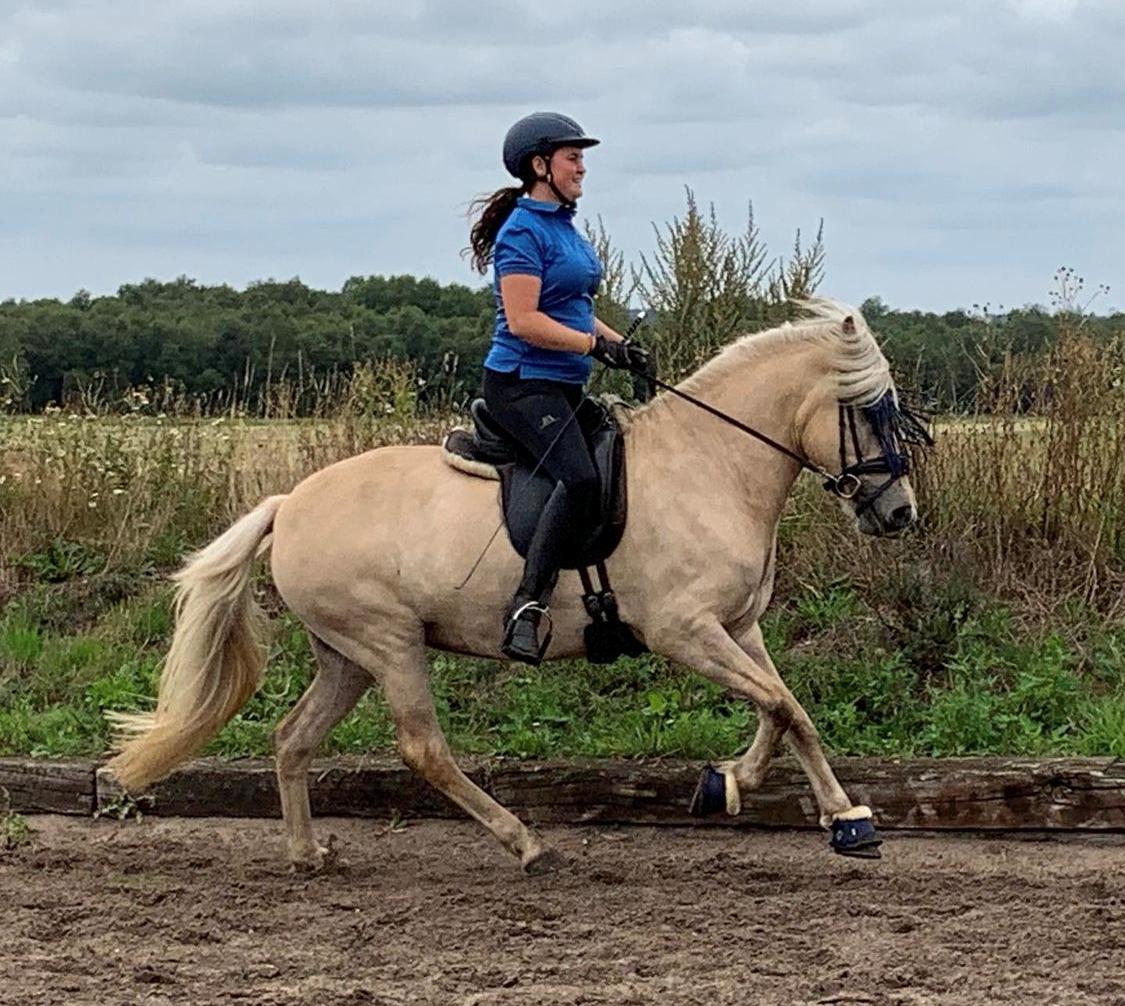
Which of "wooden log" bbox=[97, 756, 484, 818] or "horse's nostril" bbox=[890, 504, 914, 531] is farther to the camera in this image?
"wooden log" bbox=[97, 756, 484, 818]

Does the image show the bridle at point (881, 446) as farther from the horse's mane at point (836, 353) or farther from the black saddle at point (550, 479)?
the black saddle at point (550, 479)

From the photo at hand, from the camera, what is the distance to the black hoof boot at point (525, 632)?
6.57 metres

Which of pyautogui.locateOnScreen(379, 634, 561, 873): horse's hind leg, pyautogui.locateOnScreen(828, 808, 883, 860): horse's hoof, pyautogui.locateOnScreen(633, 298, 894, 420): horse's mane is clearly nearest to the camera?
pyautogui.locateOnScreen(828, 808, 883, 860): horse's hoof

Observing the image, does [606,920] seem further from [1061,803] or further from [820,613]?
[820,613]

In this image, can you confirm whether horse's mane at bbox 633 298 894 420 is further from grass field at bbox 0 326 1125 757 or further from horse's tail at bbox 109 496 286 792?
grass field at bbox 0 326 1125 757

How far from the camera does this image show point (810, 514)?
32.5 ft

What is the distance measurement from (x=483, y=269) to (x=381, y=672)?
169cm

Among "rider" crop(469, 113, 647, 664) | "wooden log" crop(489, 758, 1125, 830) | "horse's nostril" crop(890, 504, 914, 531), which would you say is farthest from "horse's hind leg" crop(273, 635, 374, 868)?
"horse's nostril" crop(890, 504, 914, 531)

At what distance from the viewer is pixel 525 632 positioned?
6.56 meters

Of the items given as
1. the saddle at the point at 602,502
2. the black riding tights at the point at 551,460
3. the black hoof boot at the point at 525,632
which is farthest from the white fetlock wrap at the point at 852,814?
the black riding tights at the point at 551,460

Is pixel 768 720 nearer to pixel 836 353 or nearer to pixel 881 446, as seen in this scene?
pixel 881 446

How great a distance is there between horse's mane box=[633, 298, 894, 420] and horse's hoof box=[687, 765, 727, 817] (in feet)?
4.83

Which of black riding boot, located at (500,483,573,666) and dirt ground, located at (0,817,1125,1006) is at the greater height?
black riding boot, located at (500,483,573,666)

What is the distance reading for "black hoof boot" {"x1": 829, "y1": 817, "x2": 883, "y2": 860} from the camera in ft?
20.9
